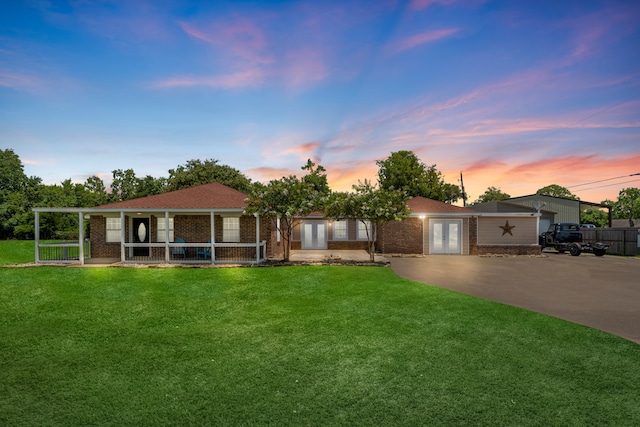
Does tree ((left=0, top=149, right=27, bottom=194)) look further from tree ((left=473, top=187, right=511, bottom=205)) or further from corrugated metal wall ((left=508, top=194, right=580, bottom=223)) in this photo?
tree ((left=473, top=187, right=511, bottom=205))

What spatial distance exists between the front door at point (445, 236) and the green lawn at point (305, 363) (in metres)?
14.4

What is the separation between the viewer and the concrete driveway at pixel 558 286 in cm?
802

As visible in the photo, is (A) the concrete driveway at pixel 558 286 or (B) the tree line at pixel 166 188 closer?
(A) the concrete driveway at pixel 558 286

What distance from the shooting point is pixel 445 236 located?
78.1 feet

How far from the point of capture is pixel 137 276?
13.4 metres

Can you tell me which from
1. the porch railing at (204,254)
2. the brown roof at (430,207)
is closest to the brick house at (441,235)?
the brown roof at (430,207)

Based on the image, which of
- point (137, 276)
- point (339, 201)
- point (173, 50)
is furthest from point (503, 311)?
point (173, 50)

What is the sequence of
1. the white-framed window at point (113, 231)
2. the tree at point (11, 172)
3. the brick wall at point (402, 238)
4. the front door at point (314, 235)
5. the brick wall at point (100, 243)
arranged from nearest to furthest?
the brick wall at point (100, 243) → the white-framed window at point (113, 231) → the brick wall at point (402, 238) → the front door at point (314, 235) → the tree at point (11, 172)

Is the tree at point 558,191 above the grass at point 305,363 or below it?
above

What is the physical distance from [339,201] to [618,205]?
80.0 metres

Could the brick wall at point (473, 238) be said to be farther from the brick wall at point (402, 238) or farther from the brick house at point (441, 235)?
the brick wall at point (402, 238)

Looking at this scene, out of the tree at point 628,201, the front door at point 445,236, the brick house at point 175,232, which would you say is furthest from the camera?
the tree at point 628,201

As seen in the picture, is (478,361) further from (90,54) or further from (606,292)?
(90,54)

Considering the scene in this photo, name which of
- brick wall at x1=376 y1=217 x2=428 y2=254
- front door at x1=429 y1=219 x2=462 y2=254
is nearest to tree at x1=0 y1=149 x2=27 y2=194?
brick wall at x1=376 y1=217 x2=428 y2=254
